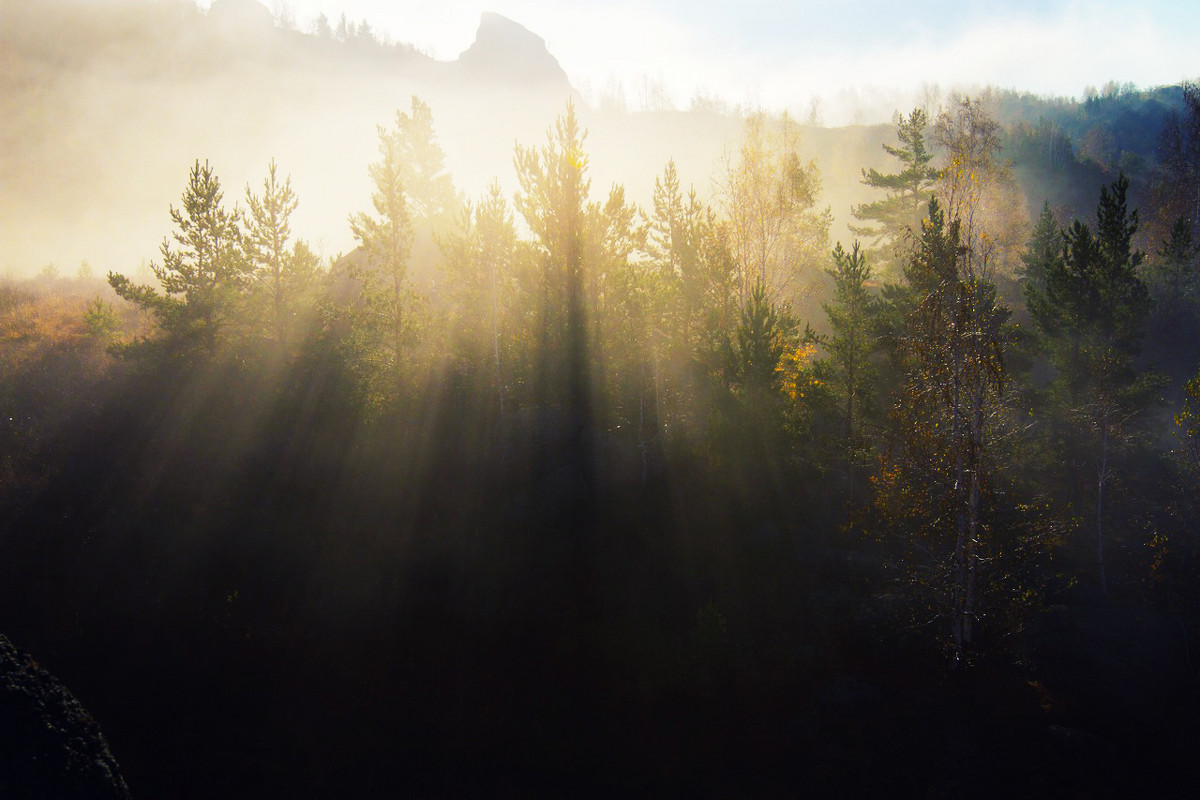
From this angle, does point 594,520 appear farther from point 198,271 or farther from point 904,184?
point 904,184

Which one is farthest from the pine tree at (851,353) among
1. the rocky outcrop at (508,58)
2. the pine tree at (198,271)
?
the rocky outcrop at (508,58)

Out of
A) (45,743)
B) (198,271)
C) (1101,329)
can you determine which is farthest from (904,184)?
(45,743)

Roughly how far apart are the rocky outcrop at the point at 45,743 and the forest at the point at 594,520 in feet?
35.2

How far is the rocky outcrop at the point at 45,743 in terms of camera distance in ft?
17.1

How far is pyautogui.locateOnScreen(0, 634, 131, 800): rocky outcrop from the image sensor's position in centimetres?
522

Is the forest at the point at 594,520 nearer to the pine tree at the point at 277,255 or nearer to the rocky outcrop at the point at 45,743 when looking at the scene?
the pine tree at the point at 277,255

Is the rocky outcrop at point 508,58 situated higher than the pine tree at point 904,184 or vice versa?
the rocky outcrop at point 508,58

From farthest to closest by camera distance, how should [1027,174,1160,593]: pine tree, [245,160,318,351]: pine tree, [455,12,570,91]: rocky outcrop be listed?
[455,12,570,91]: rocky outcrop, [245,160,318,351]: pine tree, [1027,174,1160,593]: pine tree

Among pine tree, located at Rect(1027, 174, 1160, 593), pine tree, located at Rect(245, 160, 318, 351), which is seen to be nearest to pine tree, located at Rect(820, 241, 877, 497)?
pine tree, located at Rect(1027, 174, 1160, 593)

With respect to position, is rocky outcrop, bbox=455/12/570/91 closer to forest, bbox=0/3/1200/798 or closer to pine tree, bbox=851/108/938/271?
pine tree, bbox=851/108/938/271

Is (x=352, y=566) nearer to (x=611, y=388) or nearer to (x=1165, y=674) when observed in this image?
→ (x=611, y=388)

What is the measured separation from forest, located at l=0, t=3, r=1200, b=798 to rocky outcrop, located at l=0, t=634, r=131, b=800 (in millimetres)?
10716

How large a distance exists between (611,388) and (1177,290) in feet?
151

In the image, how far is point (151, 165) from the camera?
8812cm
